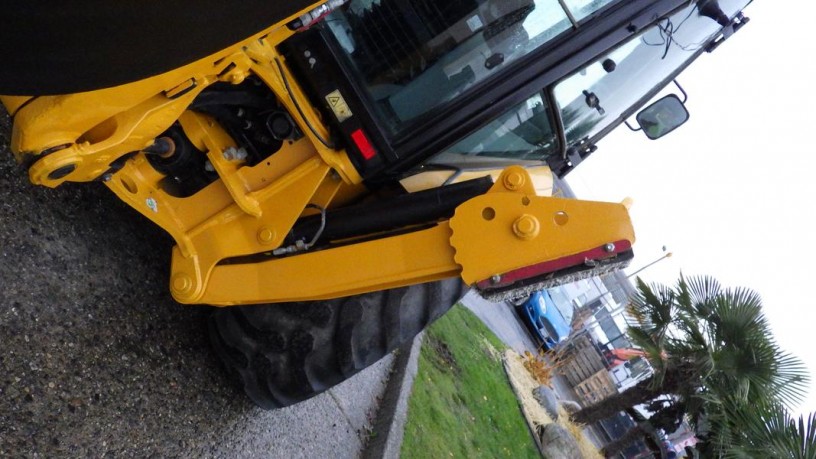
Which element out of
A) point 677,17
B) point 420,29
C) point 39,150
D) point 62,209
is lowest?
point 677,17

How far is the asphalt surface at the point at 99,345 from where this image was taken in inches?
92.8

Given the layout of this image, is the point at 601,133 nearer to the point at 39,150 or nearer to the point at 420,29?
the point at 420,29

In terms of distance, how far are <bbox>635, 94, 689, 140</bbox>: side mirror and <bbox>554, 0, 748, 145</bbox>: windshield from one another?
0.48 ft

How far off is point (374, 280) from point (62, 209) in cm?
131

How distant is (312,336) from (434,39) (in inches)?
56.8

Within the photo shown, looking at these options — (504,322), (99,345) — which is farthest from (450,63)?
(504,322)

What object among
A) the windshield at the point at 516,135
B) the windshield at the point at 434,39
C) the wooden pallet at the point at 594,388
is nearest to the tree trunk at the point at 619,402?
the wooden pallet at the point at 594,388

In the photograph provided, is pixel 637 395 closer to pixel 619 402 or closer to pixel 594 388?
pixel 619 402

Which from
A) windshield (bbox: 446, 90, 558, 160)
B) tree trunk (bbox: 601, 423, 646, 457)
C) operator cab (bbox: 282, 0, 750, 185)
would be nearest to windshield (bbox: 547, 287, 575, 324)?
tree trunk (bbox: 601, 423, 646, 457)

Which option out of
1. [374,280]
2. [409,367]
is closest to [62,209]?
[374,280]

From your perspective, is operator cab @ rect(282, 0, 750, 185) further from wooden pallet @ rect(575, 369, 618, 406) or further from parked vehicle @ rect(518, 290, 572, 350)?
wooden pallet @ rect(575, 369, 618, 406)

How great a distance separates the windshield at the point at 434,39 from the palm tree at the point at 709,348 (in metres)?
6.16

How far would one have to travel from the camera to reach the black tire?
3082mm

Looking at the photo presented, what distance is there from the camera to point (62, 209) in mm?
2701
